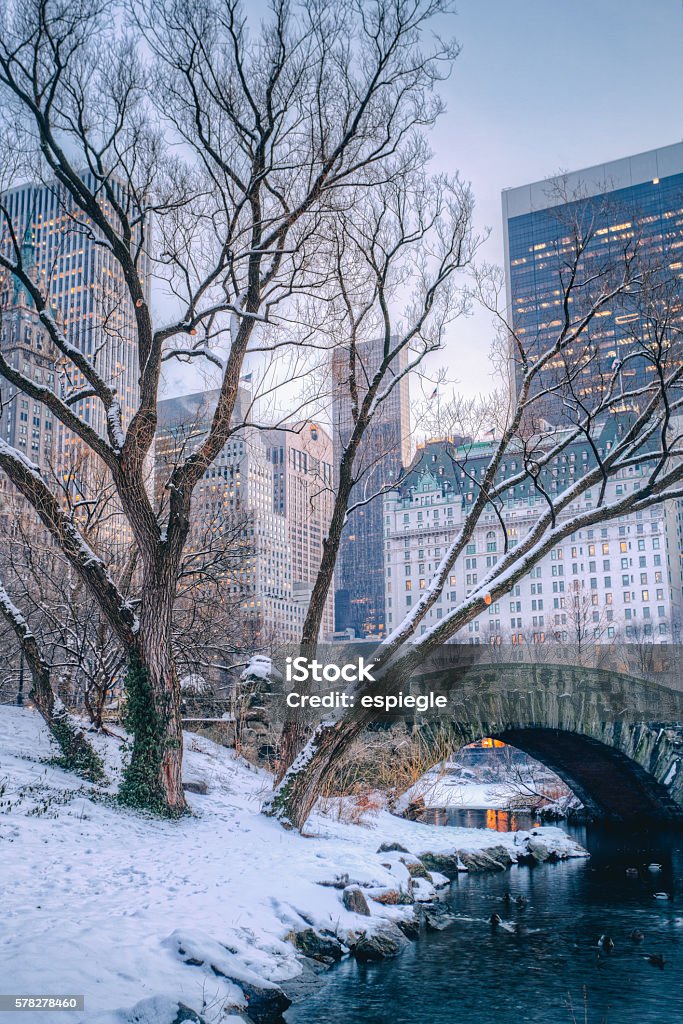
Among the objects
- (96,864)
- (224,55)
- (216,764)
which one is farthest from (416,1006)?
(224,55)

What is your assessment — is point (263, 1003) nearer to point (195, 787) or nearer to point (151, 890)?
point (151, 890)

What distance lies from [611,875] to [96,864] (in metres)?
15.2

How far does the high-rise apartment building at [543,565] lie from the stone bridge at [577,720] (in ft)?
246

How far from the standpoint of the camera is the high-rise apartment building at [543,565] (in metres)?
109

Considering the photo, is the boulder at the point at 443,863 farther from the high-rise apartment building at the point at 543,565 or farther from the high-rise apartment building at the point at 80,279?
the high-rise apartment building at the point at 543,565

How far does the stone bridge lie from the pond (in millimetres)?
6073

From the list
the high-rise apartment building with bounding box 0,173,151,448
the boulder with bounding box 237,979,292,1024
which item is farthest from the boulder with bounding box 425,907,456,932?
the high-rise apartment building with bounding box 0,173,151,448

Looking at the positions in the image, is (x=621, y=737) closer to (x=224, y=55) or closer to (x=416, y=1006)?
(x=416, y=1006)

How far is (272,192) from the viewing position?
15539 millimetres

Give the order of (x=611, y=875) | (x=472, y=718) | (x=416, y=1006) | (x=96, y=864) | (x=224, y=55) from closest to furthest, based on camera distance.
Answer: (x=416, y=1006), (x=96, y=864), (x=224, y=55), (x=611, y=875), (x=472, y=718)

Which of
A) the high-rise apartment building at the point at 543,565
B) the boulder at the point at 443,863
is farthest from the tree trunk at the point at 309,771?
the high-rise apartment building at the point at 543,565

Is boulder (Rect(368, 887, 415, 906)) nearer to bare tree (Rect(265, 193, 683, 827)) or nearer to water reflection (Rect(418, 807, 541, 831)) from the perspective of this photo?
bare tree (Rect(265, 193, 683, 827))

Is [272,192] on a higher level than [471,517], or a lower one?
higher

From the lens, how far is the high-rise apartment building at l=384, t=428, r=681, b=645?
109375 mm
